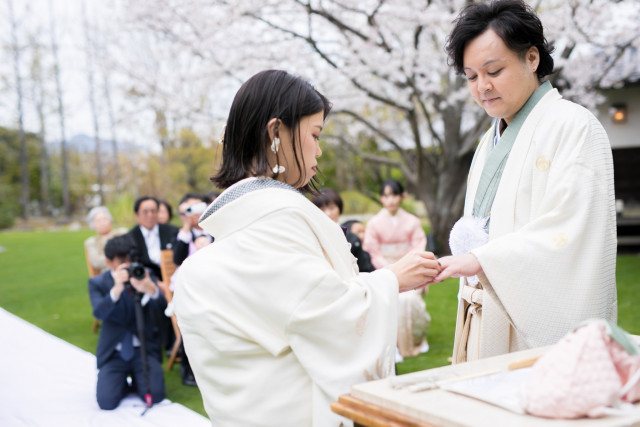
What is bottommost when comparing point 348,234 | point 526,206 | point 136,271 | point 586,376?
point 136,271

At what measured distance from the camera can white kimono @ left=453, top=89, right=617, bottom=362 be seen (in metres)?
1.88

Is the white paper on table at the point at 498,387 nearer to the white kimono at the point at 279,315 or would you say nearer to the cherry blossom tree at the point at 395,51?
the white kimono at the point at 279,315

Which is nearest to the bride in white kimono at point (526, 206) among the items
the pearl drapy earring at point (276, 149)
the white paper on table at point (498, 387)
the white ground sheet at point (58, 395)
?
the white paper on table at point (498, 387)

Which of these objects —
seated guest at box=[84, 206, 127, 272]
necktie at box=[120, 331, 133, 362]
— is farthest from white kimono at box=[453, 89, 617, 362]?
seated guest at box=[84, 206, 127, 272]

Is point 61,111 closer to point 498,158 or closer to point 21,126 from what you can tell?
point 21,126

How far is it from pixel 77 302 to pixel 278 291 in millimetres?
8752

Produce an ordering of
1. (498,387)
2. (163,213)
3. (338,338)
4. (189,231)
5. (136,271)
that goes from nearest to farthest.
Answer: (498,387) → (338,338) → (136,271) → (189,231) → (163,213)

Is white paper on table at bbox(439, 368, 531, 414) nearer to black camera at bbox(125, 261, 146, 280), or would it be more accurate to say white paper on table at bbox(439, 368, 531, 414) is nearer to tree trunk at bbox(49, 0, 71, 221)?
black camera at bbox(125, 261, 146, 280)

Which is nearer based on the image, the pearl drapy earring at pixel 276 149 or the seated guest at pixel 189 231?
the pearl drapy earring at pixel 276 149

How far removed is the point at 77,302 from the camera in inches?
371

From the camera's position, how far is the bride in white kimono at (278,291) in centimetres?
160

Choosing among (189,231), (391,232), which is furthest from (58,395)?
(391,232)

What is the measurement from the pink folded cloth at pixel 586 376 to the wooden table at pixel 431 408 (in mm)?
27

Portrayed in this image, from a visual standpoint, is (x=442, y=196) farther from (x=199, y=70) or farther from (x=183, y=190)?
(x=183, y=190)
